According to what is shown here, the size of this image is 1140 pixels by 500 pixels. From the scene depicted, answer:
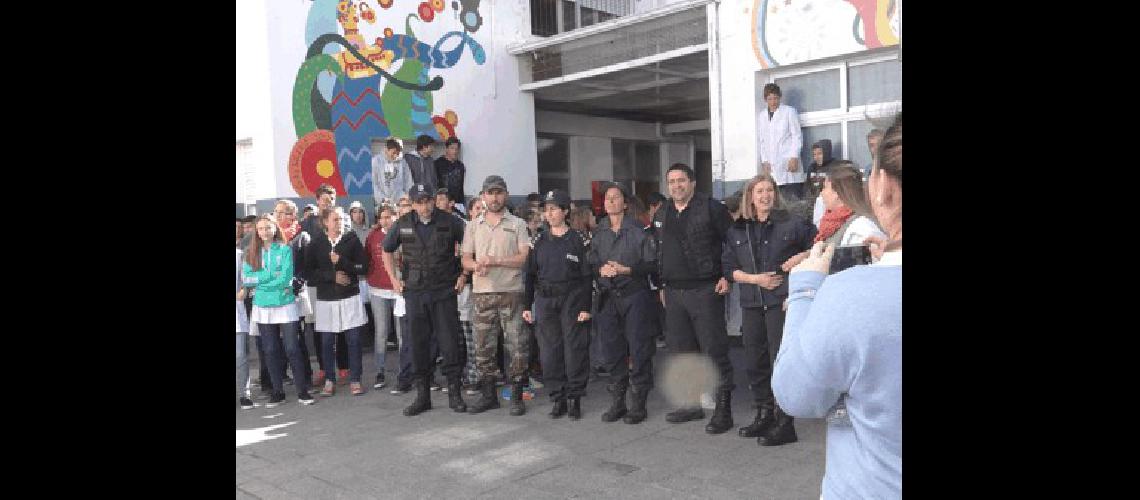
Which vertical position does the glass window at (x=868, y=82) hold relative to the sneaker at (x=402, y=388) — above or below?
above

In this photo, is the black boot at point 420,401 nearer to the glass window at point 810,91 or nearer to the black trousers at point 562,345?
the black trousers at point 562,345

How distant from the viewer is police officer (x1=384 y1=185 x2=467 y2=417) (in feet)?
22.3

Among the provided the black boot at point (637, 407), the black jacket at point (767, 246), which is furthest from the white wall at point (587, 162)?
the black jacket at point (767, 246)

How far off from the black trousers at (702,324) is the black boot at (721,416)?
60mm

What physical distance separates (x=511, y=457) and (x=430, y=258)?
2108 mm

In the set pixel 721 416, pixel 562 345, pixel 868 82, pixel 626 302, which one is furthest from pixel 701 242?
pixel 868 82

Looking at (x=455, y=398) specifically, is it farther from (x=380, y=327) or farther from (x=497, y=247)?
(x=380, y=327)

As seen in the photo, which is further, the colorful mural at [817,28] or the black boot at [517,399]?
the colorful mural at [817,28]

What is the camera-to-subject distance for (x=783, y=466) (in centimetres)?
488

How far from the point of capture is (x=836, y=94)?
991cm

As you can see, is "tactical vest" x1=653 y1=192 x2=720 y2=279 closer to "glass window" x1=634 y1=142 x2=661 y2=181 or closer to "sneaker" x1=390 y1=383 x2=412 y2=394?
"sneaker" x1=390 y1=383 x2=412 y2=394

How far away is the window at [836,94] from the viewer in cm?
952

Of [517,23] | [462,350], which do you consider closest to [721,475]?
[462,350]
